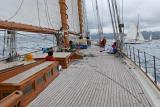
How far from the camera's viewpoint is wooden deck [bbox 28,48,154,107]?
5.95 metres

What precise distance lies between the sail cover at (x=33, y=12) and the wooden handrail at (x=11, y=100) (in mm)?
2104

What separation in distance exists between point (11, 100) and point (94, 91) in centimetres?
276

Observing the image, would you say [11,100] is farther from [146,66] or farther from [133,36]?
[133,36]

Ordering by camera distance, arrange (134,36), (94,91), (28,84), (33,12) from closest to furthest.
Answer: (28,84), (94,91), (33,12), (134,36)

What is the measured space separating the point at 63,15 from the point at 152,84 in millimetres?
6981

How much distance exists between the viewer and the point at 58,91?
7.11m

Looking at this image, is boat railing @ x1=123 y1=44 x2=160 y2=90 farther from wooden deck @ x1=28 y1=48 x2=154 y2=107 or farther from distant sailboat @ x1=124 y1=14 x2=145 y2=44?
distant sailboat @ x1=124 y1=14 x2=145 y2=44

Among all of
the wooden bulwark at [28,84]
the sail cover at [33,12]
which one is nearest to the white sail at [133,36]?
the sail cover at [33,12]

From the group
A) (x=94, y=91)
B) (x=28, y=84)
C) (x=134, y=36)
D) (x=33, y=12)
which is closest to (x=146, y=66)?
(x=94, y=91)

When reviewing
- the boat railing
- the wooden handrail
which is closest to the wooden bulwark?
the wooden handrail

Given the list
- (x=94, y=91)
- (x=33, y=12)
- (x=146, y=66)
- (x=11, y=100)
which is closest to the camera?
(x=11, y=100)

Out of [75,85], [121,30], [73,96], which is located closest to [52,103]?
[73,96]

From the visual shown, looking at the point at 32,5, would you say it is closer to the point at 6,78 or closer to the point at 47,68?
the point at 47,68

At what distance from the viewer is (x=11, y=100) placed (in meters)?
4.60
